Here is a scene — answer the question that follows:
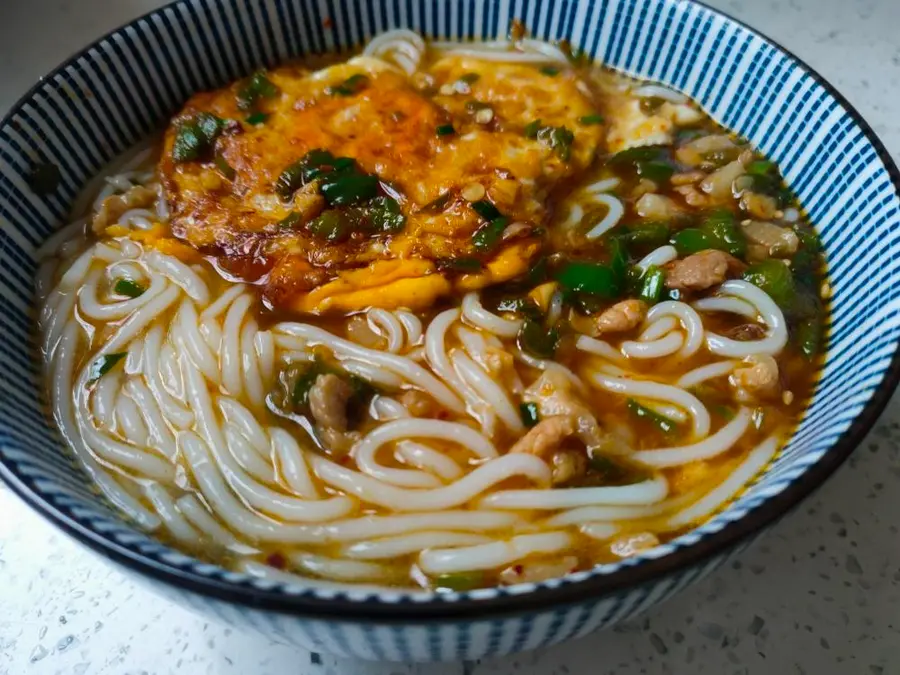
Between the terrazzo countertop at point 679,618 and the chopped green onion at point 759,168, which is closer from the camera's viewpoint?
the terrazzo countertop at point 679,618

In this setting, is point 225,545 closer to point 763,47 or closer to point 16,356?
point 16,356

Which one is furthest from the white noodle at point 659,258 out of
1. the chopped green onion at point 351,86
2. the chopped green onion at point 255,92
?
the chopped green onion at point 255,92

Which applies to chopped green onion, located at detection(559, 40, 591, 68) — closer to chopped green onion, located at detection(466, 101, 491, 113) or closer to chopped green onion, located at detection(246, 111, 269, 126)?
chopped green onion, located at detection(466, 101, 491, 113)

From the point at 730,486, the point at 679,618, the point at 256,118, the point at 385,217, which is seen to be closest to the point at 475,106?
the point at 385,217

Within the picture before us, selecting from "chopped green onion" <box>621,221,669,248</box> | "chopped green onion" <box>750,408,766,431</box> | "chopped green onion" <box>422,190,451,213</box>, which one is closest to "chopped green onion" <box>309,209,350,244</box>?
"chopped green onion" <box>422,190,451,213</box>

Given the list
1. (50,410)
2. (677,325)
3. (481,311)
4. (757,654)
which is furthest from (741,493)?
(50,410)

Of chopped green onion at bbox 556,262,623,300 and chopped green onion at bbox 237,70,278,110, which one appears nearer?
chopped green onion at bbox 556,262,623,300

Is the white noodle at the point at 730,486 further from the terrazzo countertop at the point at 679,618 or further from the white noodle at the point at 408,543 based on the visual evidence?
the white noodle at the point at 408,543
